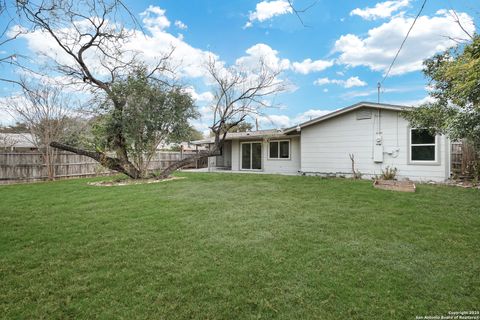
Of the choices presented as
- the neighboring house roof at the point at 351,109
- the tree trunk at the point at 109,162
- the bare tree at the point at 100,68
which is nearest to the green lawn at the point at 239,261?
the bare tree at the point at 100,68

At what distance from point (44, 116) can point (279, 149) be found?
11.8m

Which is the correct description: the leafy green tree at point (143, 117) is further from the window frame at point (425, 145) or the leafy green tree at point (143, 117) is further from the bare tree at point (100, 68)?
the window frame at point (425, 145)

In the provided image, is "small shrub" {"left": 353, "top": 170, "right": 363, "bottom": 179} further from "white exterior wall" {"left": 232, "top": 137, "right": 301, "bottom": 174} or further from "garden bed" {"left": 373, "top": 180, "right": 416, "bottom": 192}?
"white exterior wall" {"left": 232, "top": 137, "right": 301, "bottom": 174}

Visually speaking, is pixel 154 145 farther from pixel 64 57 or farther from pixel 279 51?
pixel 279 51

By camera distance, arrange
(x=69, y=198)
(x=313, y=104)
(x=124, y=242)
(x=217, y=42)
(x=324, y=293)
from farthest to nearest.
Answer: (x=313, y=104) → (x=217, y=42) → (x=69, y=198) → (x=124, y=242) → (x=324, y=293)

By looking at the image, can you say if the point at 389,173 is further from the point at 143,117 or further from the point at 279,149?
the point at 143,117

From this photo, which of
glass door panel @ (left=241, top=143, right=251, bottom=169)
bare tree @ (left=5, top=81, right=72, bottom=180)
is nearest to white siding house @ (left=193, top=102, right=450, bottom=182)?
glass door panel @ (left=241, top=143, right=251, bottom=169)

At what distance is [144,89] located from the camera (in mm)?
10203

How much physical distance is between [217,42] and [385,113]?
778 centimetres

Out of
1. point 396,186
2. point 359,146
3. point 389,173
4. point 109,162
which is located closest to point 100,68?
point 109,162

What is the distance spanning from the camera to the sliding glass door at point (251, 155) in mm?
15844

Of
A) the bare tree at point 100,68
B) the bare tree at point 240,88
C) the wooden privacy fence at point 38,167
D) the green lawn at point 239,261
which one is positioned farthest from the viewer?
the bare tree at point 240,88

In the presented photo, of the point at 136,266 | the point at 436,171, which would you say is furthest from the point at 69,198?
the point at 436,171

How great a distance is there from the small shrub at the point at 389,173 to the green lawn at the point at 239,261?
369 cm
